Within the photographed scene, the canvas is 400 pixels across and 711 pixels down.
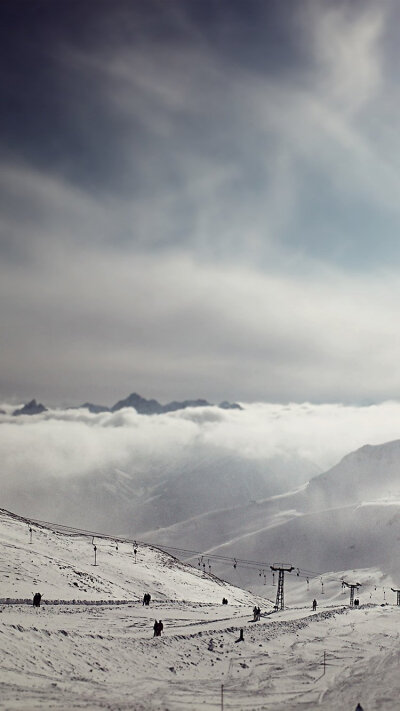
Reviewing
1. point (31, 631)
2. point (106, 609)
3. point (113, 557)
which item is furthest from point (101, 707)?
point (113, 557)

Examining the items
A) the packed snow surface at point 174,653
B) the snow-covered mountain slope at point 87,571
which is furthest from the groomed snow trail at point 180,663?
the snow-covered mountain slope at point 87,571

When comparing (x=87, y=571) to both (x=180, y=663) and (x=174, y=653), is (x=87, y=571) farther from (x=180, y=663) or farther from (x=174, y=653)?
(x=180, y=663)

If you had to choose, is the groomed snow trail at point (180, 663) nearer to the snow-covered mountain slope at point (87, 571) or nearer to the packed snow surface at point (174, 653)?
the packed snow surface at point (174, 653)

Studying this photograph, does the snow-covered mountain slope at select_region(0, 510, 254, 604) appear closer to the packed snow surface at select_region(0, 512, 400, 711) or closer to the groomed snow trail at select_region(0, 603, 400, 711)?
the packed snow surface at select_region(0, 512, 400, 711)

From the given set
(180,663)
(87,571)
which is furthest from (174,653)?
(87,571)

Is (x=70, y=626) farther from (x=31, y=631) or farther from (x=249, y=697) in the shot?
(x=249, y=697)

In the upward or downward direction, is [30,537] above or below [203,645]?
above

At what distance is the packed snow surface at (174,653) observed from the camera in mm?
33781

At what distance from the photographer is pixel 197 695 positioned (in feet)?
114

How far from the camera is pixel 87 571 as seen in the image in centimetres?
8019

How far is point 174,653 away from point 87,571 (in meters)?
40.4

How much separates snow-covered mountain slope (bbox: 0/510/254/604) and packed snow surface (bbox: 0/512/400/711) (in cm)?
42

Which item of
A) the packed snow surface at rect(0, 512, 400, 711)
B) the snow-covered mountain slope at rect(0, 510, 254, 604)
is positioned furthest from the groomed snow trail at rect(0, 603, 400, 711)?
the snow-covered mountain slope at rect(0, 510, 254, 604)

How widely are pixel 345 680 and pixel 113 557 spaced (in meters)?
66.3
